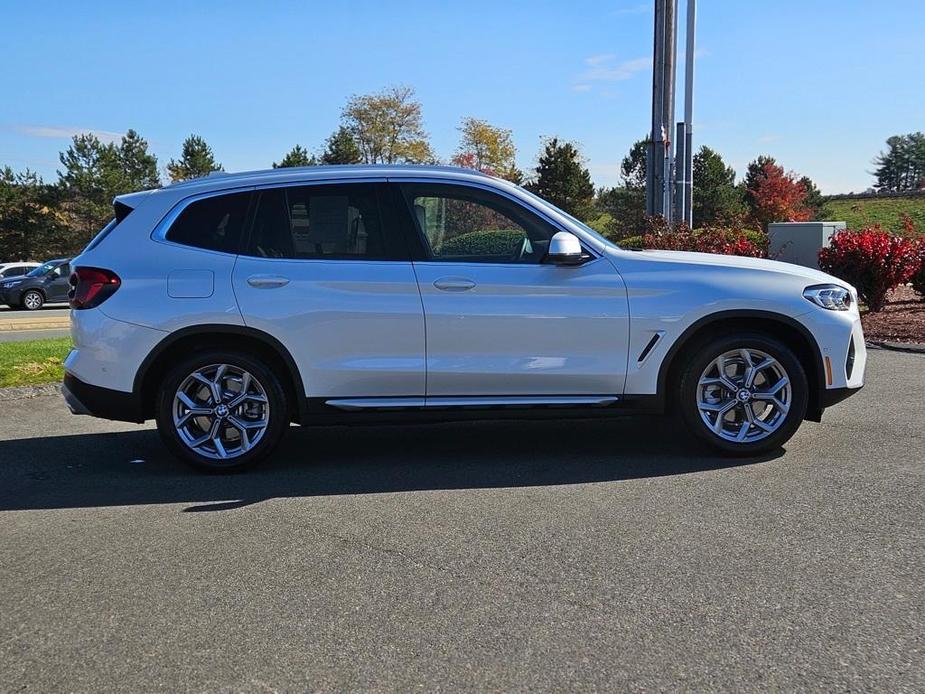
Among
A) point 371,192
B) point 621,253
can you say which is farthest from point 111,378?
point 621,253

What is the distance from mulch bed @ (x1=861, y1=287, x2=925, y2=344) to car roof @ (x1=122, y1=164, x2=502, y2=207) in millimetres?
7746

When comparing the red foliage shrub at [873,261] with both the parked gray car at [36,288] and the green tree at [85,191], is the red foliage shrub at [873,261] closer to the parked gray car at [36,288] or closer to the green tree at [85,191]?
the parked gray car at [36,288]

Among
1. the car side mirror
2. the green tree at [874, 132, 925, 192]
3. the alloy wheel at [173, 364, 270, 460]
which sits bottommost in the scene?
the alloy wheel at [173, 364, 270, 460]

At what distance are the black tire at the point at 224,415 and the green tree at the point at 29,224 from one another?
56197 millimetres

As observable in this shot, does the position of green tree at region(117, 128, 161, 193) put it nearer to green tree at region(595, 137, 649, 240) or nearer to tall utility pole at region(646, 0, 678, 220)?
green tree at region(595, 137, 649, 240)

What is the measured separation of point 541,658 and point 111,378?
3.55 metres

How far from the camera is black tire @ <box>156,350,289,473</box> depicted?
544 cm

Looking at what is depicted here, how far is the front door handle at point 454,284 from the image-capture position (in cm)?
545

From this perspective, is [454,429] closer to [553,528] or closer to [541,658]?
[553,528]

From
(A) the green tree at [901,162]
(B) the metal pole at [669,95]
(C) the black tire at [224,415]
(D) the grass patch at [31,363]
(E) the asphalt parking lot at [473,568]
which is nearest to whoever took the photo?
(E) the asphalt parking lot at [473,568]

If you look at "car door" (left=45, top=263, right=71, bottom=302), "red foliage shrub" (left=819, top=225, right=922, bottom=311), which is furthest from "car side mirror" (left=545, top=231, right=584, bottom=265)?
"car door" (left=45, top=263, right=71, bottom=302)

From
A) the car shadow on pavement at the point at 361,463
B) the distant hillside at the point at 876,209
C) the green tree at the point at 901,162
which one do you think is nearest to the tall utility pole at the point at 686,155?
the car shadow on pavement at the point at 361,463

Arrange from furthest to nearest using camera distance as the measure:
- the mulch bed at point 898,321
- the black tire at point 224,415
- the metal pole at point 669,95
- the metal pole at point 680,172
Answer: the metal pole at point 680,172 → the metal pole at point 669,95 → the mulch bed at point 898,321 → the black tire at point 224,415

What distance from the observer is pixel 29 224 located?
55.3 m
